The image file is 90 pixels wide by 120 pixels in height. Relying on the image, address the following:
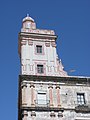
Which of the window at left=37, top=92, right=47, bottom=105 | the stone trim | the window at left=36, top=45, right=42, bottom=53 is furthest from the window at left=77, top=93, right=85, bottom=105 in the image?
the window at left=36, top=45, right=42, bottom=53

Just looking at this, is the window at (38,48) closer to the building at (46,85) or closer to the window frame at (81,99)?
the building at (46,85)

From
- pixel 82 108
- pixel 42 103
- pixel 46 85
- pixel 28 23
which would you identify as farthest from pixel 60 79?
pixel 28 23

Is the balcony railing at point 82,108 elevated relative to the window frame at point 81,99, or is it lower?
lower

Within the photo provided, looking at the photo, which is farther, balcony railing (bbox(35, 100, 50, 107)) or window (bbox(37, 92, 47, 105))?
window (bbox(37, 92, 47, 105))

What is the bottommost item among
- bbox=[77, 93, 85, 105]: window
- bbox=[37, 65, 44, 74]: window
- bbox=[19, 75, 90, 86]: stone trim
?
bbox=[77, 93, 85, 105]: window

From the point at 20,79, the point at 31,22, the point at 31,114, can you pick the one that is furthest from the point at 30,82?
the point at 31,22

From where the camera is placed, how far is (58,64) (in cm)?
5138

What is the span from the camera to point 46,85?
47938mm

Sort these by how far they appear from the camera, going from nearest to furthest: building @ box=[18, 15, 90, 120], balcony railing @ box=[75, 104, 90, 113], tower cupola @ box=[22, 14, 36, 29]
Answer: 1. building @ box=[18, 15, 90, 120]
2. balcony railing @ box=[75, 104, 90, 113]
3. tower cupola @ box=[22, 14, 36, 29]

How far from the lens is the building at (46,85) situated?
150ft

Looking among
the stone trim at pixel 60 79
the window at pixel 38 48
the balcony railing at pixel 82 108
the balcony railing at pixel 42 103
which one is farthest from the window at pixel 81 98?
the window at pixel 38 48

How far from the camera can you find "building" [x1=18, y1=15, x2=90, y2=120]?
45.8m

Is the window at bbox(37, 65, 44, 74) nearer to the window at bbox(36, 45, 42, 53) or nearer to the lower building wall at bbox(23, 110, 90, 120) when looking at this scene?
the window at bbox(36, 45, 42, 53)

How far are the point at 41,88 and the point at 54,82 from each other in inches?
80.7
